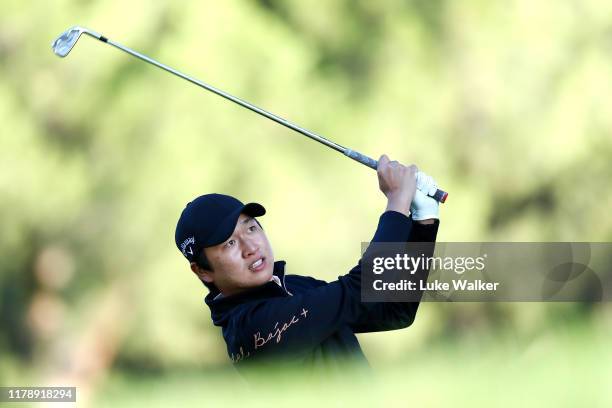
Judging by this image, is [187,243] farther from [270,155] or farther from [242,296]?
[270,155]

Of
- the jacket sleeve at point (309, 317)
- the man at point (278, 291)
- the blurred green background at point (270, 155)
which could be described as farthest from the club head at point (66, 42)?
the blurred green background at point (270, 155)

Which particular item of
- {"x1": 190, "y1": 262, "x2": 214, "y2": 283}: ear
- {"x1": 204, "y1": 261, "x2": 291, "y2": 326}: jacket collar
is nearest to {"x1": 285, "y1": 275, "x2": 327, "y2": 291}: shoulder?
{"x1": 204, "y1": 261, "x2": 291, "y2": 326}: jacket collar

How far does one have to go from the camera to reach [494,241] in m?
4.36

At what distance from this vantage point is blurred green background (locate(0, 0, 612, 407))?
14.1ft

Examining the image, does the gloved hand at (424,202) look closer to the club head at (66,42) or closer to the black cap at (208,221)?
the black cap at (208,221)

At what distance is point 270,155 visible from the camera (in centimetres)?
434

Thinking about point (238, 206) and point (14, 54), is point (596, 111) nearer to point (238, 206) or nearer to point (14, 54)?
point (14, 54)

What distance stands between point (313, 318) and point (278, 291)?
0.13 meters

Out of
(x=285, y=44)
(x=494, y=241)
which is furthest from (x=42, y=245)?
(x=494, y=241)

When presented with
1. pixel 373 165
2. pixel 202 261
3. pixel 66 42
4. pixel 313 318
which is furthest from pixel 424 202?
pixel 66 42

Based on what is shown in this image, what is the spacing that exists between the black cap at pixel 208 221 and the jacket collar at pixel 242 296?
0.09 metres

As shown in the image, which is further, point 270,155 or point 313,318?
point 270,155

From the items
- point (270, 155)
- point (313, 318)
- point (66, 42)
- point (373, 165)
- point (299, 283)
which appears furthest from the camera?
point (270, 155)

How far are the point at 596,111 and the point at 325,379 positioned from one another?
9.49ft
